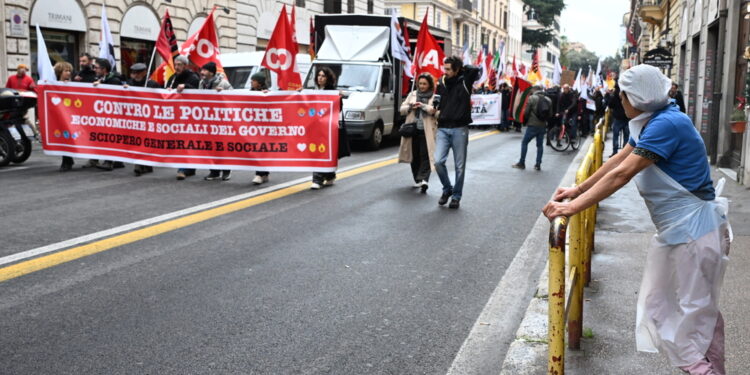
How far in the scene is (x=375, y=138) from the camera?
1781 cm

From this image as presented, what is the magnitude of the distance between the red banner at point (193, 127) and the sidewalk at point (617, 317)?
14.9 feet

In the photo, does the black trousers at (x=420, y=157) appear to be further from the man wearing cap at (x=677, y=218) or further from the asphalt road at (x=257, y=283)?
the man wearing cap at (x=677, y=218)

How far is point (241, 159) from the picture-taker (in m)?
11.2

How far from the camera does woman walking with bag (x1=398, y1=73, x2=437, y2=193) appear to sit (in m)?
10.4

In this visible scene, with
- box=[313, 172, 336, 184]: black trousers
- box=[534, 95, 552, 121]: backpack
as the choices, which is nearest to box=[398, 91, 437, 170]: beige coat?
box=[313, 172, 336, 184]: black trousers

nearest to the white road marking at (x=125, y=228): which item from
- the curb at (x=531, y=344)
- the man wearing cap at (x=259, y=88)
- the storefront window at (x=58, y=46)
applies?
the man wearing cap at (x=259, y=88)

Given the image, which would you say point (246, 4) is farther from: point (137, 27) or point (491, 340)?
point (491, 340)

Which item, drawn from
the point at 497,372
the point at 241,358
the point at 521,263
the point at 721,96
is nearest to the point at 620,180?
the point at 497,372

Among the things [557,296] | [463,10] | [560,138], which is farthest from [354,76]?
[463,10]

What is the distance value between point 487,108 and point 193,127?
57.0 ft

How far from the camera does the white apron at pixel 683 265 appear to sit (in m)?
3.35

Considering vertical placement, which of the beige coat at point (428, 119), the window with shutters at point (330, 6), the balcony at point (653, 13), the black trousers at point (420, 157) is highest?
the window with shutters at point (330, 6)

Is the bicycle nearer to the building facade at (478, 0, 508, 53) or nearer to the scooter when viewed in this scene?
the scooter

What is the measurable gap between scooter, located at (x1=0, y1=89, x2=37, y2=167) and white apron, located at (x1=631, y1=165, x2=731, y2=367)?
11.6 m
